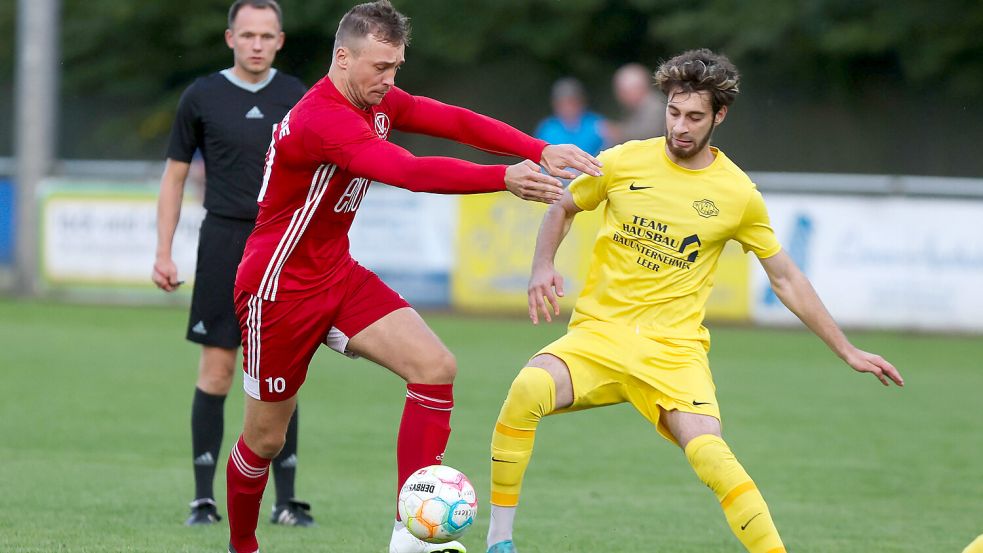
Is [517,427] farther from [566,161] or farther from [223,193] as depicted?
[223,193]

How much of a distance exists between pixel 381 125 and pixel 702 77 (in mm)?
1184

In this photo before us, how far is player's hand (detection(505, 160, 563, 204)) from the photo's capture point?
433 centimetres

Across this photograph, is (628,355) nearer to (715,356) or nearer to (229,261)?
(229,261)

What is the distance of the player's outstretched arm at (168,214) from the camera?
6348 millimetres

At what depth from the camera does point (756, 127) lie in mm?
22141

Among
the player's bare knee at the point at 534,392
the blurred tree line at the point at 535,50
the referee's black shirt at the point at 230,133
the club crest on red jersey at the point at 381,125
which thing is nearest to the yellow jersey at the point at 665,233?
the player's bare knee at the point at 534,392

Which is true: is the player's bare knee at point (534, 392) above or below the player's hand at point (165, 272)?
below

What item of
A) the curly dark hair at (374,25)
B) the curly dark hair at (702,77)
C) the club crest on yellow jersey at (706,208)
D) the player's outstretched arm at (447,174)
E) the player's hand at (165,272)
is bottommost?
the player's hand at (165,272)

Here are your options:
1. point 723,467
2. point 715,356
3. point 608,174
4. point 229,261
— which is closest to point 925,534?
point 723,467

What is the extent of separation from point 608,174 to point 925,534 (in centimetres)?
230

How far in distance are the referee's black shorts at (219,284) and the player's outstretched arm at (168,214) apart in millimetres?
146

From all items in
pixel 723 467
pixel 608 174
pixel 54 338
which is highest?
pixel 608 174

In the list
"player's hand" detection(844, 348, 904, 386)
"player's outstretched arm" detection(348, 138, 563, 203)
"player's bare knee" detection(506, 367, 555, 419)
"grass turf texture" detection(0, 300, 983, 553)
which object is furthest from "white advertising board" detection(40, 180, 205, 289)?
"player's hand" detection(844, 348, 904, 386)

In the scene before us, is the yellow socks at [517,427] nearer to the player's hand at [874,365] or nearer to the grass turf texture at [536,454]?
the grass turf texture at [536,454]
